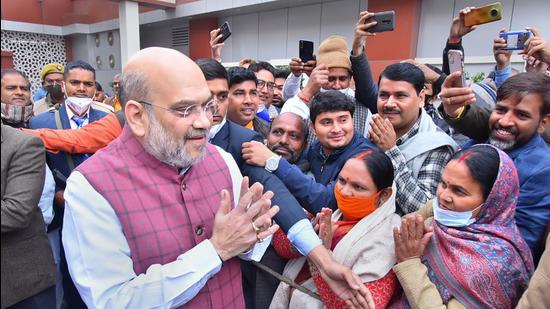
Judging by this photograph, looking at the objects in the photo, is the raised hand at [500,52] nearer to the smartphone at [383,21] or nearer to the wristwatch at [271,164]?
the smartphone at [383,21]

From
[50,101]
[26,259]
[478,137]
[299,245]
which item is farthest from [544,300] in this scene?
[50,101]

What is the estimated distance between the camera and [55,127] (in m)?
2.48

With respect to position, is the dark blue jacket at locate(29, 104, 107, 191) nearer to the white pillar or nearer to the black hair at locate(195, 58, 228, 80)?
the black hair at locate(195, 58, 228, 80)

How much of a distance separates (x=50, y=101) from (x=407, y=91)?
4144mm

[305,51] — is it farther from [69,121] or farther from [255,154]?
[69,121]


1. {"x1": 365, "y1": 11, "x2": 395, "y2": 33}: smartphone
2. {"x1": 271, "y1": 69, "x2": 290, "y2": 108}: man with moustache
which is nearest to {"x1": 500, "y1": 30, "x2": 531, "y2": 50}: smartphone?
{"x1": 365, "y1": 11, "x2": 395, "y2": 33}: smartphone

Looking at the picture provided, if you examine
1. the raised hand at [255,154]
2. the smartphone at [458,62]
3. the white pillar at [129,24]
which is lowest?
the raised hand at [255,154]

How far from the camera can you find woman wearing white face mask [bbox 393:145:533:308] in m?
1.26

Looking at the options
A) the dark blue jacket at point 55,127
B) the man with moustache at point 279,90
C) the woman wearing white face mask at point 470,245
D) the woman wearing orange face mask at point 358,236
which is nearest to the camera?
the woman wearing white face mask at point 470,245

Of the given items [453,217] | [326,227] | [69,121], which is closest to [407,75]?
[453,217]

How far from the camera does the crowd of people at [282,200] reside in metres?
1.09

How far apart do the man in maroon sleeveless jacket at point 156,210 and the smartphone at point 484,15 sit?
5.49 ft

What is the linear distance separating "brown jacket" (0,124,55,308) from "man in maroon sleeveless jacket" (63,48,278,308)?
2.32 ft

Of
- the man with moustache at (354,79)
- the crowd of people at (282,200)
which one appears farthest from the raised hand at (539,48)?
the man with moustache at (354,79)
